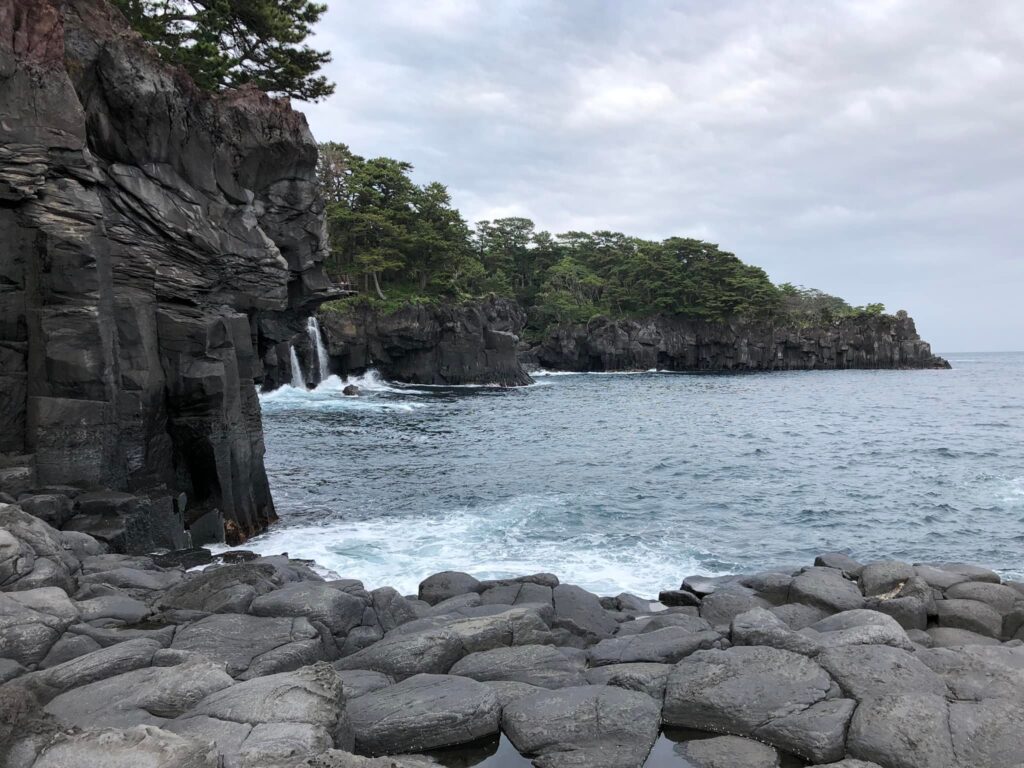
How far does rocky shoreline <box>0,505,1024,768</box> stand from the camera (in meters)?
5.19

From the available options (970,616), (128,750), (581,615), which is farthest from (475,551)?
(128,750)

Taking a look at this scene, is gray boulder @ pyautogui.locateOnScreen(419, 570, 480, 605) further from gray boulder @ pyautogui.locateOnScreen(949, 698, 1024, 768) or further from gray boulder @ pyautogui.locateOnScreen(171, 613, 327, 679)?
gray boulder @ pyautogui.locateOnScreen(949, 698, 1024, 768)

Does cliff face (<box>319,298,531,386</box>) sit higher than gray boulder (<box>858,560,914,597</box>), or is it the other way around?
cliff face (<box>319,298,531,386</box>)

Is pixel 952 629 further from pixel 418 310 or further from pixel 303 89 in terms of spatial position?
pixel 418 310

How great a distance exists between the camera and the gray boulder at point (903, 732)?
562 cm

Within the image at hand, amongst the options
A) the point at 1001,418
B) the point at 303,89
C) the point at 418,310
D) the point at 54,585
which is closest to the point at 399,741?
the point at 54,585

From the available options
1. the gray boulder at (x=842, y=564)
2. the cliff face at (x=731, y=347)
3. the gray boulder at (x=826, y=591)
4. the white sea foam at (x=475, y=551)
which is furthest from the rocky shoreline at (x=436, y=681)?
the cliff face at (x=731, y=347)

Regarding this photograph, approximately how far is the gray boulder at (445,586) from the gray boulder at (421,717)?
5.22 meters

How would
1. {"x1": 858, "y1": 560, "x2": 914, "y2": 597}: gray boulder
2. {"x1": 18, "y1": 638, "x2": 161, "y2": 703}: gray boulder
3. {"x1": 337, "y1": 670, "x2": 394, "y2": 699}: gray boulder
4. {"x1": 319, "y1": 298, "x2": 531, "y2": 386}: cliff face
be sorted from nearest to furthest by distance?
{"x1": 18, "y1": 638, "x2": 161, "y2": 703}: gray boulder → {"x1": 337, "y1": 670, "x2": 394, "y2": 699}: gray boulder → {"x1": 858, "y1": 560, "x2": 914, "y2": 597}: gray boulder → {"x1": 319, "y1": 298, "x2": 531, "y2": 386}: cliff face

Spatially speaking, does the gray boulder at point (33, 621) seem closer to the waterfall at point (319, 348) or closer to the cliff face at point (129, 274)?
the cliff face at point (129, 274)

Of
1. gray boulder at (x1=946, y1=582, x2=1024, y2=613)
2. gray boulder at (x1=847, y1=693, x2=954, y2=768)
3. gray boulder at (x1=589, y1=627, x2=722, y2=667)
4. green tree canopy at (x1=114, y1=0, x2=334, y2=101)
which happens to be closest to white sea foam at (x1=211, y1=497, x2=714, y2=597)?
gray boulder at (x1=946, y1=582, x2=1024, y2=613)

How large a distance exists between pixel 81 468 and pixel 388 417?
2917 cm

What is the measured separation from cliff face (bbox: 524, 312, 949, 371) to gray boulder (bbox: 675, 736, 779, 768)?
89434 mm

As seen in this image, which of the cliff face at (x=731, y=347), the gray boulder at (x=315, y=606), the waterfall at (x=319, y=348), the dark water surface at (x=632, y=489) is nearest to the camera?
the gray boulder at (x=315, y=606)
